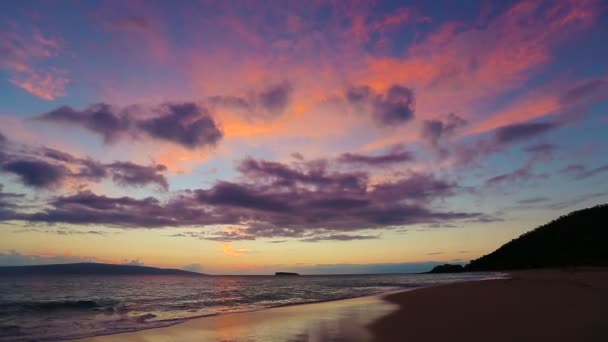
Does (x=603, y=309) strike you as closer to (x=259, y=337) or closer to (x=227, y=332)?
(x=259, y=337)

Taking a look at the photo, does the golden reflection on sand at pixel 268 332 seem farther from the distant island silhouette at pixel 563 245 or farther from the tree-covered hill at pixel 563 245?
the tree-covered hill at pixel 563 245

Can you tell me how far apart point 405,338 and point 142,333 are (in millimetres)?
11614

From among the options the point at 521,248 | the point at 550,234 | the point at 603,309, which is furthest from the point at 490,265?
the point at 603,309

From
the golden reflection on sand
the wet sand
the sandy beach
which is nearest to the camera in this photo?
the wet sand

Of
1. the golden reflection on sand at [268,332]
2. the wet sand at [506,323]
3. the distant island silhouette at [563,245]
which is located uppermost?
the distant island silhouette at [563,245]

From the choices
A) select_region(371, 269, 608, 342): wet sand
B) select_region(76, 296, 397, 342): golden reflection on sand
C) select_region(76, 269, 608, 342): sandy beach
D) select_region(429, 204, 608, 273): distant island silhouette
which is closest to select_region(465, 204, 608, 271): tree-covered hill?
select_region(429, 204, 608, 273): distant island silhouette

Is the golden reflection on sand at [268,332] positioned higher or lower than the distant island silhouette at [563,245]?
lower

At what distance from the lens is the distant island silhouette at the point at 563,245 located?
113 metres

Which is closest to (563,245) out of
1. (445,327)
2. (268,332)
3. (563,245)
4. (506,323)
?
(563,245)

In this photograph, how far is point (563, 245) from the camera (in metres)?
127

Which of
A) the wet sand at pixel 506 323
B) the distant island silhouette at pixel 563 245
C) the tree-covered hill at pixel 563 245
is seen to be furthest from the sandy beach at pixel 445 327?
the tree-covered hill at pixel 563 245

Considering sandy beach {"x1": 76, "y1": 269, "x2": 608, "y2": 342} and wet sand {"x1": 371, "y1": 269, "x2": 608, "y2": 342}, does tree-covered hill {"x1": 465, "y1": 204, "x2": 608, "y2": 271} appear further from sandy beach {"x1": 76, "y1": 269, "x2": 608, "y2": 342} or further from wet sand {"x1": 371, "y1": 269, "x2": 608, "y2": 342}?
sandy beach {"x1": 76, "y1": 269, "x2": 608, "y2": 342}

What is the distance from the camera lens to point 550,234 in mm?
144375

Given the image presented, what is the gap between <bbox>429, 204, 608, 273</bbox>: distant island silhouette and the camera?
11281 cm
